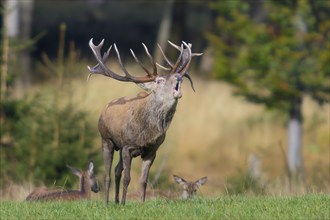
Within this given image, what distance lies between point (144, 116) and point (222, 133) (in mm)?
16430

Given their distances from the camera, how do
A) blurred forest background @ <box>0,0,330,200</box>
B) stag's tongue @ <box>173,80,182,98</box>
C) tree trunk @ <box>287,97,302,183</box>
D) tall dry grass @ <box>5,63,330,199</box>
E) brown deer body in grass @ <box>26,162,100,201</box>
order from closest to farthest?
stag's tongue @ <box>173,80,182,98</box>, brown deer body in grass @ <box>26,162,100,201</box>, blurred forest background @ <box>0,0,330,200</box>, tree trunk @ <box>287,97,302,183</box>, tall dry grass @ <box>5,63,330,199</box>

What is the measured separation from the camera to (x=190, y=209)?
10.8 metres

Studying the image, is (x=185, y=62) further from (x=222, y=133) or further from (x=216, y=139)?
(x=222, y=133)

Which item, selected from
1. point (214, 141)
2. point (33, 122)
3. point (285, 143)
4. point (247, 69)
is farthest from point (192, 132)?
point (33, 122)

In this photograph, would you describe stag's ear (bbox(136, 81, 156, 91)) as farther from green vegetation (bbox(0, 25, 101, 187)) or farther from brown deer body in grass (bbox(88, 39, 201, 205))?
green vegetation (bbox(0, 25, 101, 187))

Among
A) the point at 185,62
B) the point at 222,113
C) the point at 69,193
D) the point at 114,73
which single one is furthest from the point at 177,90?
the point at 222,113

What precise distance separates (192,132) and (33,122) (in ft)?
29.1

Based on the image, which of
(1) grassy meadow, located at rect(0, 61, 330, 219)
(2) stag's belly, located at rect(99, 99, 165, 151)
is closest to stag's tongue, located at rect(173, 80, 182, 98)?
(2) stag's belly, located at rect(99, 99, 165, 151)

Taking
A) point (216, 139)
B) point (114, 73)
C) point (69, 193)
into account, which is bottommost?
point (216, 139)

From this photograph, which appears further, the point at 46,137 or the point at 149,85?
the point at 46,137

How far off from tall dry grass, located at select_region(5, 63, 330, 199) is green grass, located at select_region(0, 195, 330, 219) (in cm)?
1149

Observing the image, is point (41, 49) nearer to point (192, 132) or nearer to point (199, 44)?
point (199, 44)

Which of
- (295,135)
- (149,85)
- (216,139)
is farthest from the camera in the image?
(216,139)

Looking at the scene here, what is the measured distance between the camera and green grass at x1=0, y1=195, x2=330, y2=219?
10391 millimetres
